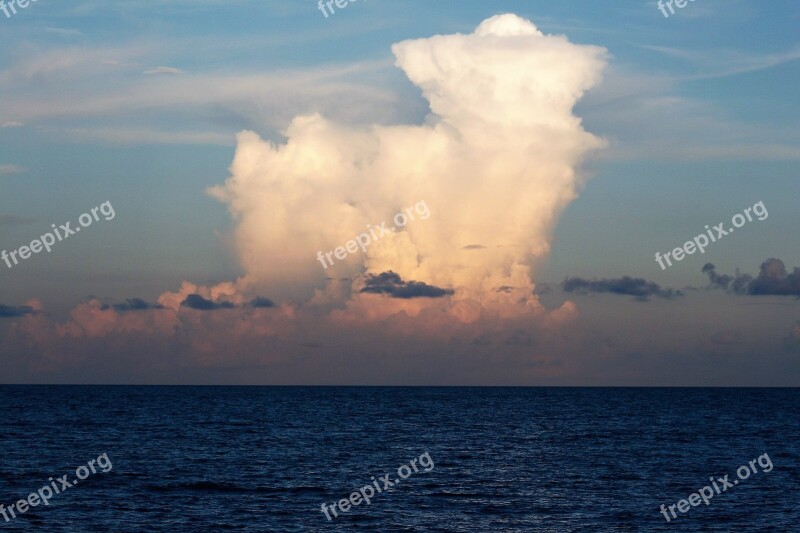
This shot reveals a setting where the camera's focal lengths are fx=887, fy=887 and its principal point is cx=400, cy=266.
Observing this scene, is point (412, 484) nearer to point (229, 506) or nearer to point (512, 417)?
point (229, 506)

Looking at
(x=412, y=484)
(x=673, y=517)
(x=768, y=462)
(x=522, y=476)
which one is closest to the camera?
(x=673, y=517)

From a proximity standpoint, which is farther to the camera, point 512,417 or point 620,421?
point 512,417

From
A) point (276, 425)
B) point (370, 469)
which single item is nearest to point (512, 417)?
point (276, 425)

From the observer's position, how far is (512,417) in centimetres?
17712

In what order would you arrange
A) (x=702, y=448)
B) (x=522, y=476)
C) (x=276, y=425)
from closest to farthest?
1. (x=522, y=476)
2. (x=702, y=448)
3. (x=276, y=425)

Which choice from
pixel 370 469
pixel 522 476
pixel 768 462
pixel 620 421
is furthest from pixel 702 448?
pixel 620 421

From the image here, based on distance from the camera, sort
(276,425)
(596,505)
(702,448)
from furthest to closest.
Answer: (276,425), (702,448), (596,505)

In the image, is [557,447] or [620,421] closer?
[557,447]

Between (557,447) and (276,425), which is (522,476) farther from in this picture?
(276,425)

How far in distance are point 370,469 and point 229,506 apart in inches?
893

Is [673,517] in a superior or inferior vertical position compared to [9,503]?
inferior

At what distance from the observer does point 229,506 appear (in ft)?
201

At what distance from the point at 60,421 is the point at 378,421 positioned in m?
53.1

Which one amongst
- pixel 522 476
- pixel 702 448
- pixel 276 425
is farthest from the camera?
pixel 276 425
